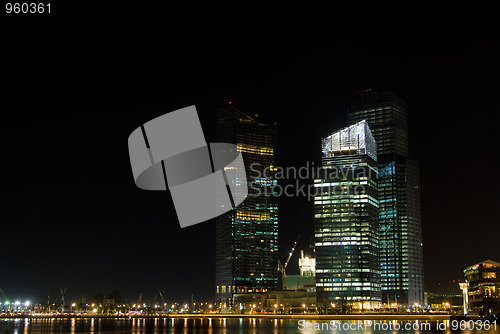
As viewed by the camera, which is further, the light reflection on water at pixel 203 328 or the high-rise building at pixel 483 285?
the high-rise building at pixel 483 285

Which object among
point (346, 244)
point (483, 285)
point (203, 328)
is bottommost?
point (203, 328)

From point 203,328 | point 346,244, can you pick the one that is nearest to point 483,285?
point 346,244

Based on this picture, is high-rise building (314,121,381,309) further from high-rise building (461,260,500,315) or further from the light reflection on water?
the light reflection on water

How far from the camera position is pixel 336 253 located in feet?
647

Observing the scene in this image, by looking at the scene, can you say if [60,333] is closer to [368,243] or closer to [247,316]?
[247,316]

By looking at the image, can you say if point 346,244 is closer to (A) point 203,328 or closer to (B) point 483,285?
(B) point 483,285

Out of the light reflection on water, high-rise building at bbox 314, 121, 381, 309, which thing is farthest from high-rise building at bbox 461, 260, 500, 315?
the light reflection on water

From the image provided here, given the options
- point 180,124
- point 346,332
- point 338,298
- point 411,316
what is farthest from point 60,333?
point 338,298

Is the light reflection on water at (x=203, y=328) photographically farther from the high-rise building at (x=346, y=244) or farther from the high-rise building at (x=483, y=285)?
the high-rise building at (x=346, y=244)

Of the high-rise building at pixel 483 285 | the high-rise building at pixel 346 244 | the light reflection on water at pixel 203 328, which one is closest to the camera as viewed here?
the light reflection on water at pixel 203 328

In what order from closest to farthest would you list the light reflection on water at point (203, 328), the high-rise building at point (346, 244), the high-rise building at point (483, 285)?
the light reflection on water at point (203, 328), the high-rise building at point (483, 285), the high-rise building at point (346, 244)

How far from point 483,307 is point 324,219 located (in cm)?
6101

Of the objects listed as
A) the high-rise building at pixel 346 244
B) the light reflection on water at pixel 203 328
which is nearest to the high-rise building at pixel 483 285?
the high-rise building at pixel 346 244

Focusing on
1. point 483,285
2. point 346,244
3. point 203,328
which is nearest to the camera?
point 203,328
